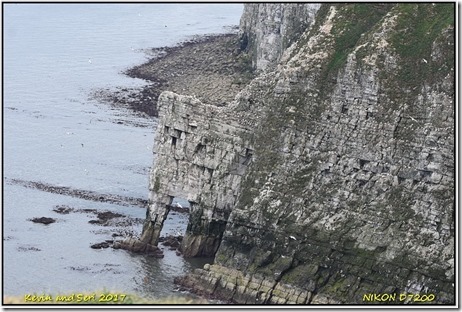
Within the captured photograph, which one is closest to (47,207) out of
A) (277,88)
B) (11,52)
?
(277,88)

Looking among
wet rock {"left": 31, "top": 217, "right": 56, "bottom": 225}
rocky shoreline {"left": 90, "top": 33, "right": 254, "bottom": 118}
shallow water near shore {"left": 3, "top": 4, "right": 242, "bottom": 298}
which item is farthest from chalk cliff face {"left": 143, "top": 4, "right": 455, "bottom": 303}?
rocky shoreline {"left": 90, "top": 33, "right": 254, "bottom": 118}

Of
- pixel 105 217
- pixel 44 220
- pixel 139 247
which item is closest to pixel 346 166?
pixel 139 247

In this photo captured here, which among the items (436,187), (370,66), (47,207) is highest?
(370,66)

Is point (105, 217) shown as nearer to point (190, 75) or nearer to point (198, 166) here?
point (198, 166)

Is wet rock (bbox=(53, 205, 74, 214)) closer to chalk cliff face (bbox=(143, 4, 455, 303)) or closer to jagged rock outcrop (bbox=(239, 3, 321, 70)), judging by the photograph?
chalk cliff face (bbox=(143, 4, 455, 303))

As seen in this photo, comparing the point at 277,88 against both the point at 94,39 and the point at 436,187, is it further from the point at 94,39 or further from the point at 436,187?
the point at 94,39
